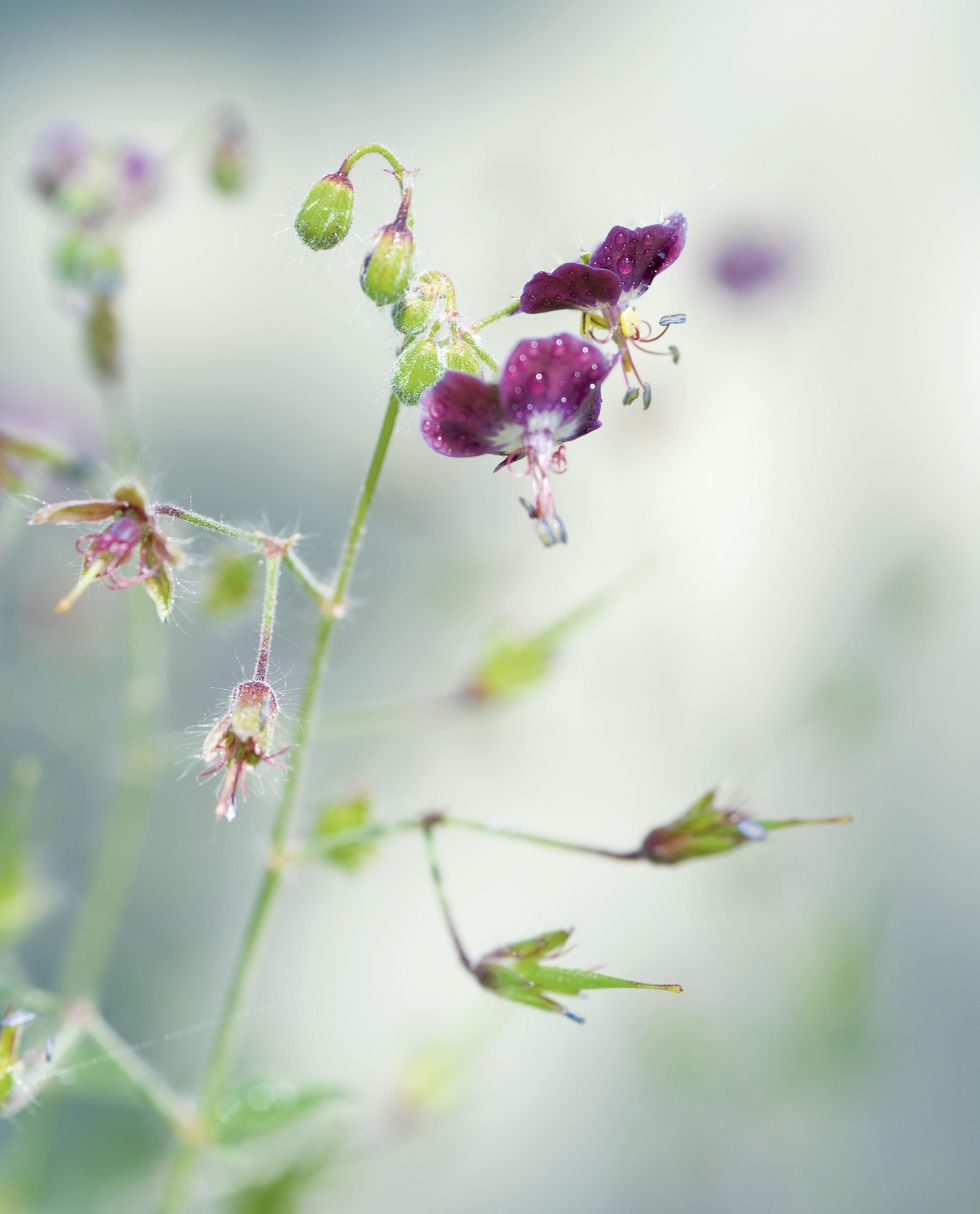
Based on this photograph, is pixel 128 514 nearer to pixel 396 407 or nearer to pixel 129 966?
pixel 396 407

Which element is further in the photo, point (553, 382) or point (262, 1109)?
point (262, 1109)

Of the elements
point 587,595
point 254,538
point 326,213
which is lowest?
point 254,538

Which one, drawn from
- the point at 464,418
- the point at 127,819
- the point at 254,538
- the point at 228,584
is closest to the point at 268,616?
the point at 254,538

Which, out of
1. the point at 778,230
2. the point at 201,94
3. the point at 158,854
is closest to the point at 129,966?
the point at 158,854

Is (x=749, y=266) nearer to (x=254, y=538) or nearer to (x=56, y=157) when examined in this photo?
(x=56, y=157)

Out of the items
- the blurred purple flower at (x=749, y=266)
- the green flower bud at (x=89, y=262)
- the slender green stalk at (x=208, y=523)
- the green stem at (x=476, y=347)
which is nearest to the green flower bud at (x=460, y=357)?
the green stem at (x=476, y=347)

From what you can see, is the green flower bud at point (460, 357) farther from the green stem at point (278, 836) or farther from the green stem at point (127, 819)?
the green stem at point (127, 819)

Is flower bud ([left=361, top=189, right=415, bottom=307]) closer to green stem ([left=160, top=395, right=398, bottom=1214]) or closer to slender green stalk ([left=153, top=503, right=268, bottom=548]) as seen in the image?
green stem ([left=160, top=395, right=398, bottom=1214])
